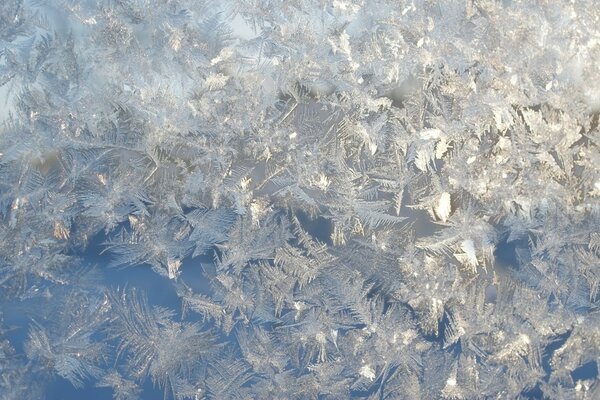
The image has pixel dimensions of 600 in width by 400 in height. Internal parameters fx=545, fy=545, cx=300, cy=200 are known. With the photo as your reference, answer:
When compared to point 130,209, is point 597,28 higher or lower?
higher

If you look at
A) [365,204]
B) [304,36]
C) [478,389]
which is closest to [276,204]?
[365,204]

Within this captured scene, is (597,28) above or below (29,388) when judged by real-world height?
above

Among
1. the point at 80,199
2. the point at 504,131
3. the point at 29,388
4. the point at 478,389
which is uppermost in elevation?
the point at 504,131

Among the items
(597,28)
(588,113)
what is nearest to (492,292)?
(588,113)

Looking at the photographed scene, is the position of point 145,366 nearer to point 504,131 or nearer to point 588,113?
point 504,131

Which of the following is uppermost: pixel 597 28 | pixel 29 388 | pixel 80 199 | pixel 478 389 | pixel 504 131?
pixel 597 28

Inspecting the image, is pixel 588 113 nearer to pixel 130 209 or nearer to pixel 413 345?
pixel 413 345
